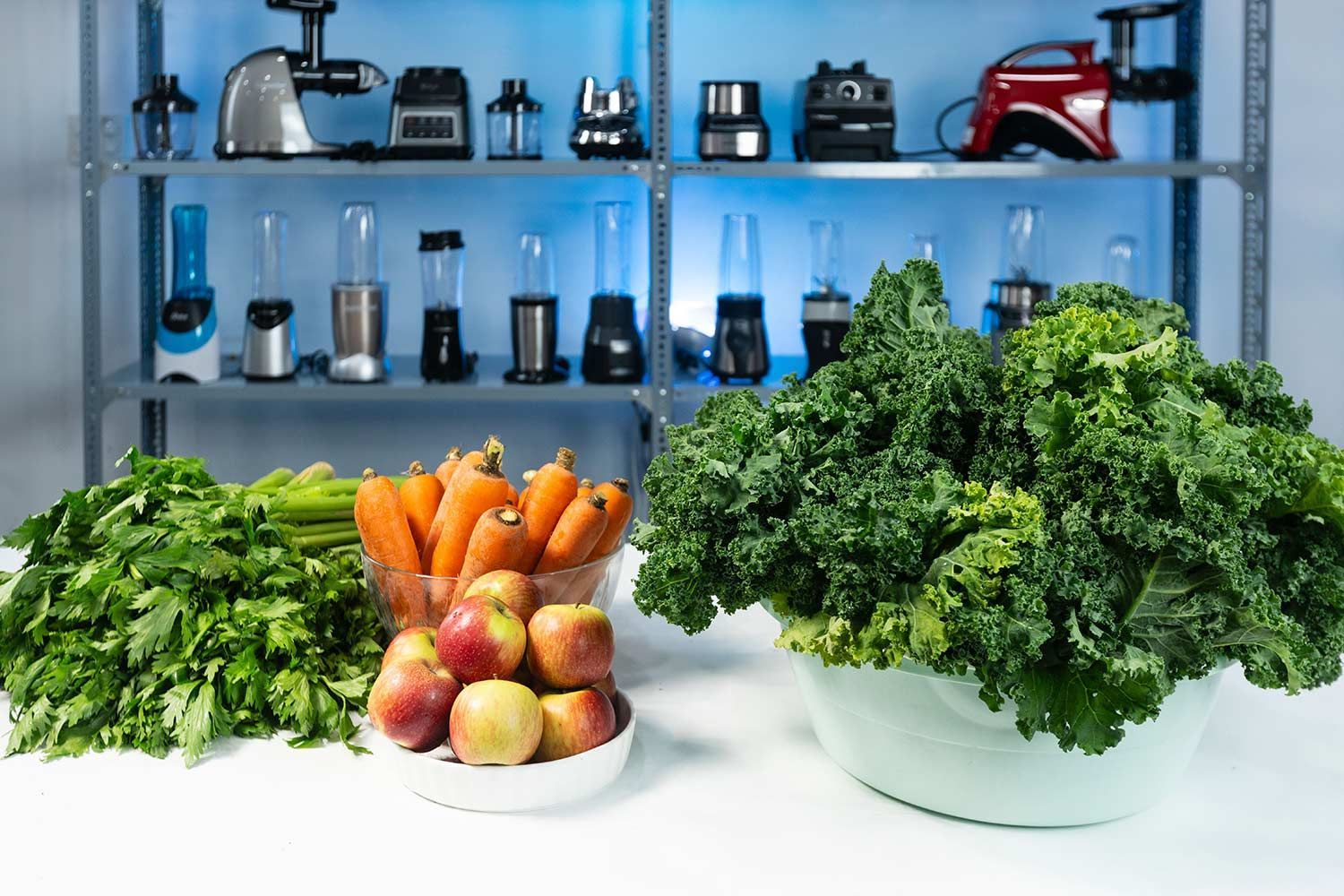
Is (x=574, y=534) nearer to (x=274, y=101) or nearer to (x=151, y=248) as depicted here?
(x=274, y=101)

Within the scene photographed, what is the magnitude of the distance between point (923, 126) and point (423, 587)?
235cm

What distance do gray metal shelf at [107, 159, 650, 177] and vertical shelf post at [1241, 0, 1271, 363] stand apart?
1251mm

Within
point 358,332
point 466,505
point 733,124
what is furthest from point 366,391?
point 466,505

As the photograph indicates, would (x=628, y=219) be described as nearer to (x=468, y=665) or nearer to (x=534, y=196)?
(x=534, y=196)

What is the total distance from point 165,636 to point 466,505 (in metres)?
0.24

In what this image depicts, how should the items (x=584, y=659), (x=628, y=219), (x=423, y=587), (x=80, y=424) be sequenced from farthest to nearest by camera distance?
1. (x=80, y=424)
2. (x=628, y=219)
3. (x=423, y=587)
4. (x=584, y=659)

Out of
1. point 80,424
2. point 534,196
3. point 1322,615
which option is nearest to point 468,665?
point 1322,615

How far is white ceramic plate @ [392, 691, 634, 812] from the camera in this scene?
0.82m

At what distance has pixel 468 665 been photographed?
2.77 feet

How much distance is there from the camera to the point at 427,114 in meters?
2.61

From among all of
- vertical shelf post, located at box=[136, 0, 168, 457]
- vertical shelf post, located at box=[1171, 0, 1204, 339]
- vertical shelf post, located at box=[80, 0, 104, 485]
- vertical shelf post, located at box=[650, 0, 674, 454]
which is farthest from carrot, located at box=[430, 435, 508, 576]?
vertical shelf post, located at box=[1171, 0, 1204, 339]

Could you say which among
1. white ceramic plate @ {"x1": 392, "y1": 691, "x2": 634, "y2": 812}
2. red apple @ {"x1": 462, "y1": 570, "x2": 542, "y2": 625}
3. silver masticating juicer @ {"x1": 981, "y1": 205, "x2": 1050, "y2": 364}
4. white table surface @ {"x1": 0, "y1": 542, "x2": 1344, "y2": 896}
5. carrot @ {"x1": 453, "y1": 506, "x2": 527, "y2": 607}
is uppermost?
silver masticating juicer @ {"x1": 981, "y1": 205, "x2": 1050, "y2": 364}

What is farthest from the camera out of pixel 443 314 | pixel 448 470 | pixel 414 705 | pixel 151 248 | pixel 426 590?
pixel 151 248

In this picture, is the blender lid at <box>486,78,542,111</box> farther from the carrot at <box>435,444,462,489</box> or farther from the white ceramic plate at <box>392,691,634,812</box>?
the white ceramic plate at <box>392,691,634,812</box>
